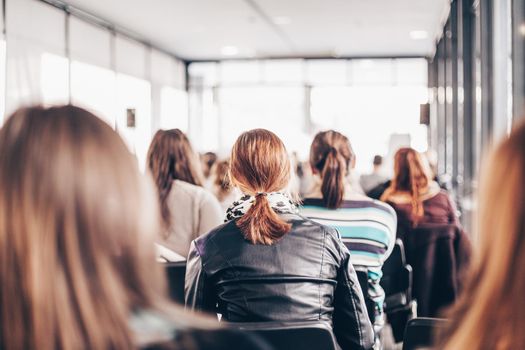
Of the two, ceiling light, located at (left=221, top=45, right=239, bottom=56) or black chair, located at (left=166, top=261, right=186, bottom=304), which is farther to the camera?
ceiling light, located at (left=221, top=45, right=239, bottom=56)

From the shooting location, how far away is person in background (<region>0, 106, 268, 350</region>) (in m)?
0.98

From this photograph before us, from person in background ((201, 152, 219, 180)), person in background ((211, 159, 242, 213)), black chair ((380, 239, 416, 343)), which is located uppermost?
person in background ((201, 152, 219, 180))

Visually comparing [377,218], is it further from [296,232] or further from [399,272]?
[296,232]

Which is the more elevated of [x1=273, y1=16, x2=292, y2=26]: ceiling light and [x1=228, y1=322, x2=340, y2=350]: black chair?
[x1=273, y1=16, x2=292, y2=26]: ceiling light

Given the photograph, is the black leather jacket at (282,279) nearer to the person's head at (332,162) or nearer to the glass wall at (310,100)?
the person's head at (332,162)

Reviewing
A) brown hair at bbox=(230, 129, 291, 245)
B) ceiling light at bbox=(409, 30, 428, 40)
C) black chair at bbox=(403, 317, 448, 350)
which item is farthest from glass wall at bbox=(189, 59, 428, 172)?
black chair at bbox=(403, 317, 448, 350)

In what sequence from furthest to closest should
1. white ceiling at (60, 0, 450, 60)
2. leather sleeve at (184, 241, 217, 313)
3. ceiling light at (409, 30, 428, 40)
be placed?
ceiling light at (409, 30, 428, 40)
white ceiling at (60, 0, 450, 60)
leather sleeve at (184, 241, 217, 313)

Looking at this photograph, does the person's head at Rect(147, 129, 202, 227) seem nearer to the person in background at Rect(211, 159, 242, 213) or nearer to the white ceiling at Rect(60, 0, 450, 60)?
the person in background at Rect(211, 159, 242, 213)

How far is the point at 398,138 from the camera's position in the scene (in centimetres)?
1295

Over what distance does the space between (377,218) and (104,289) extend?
259cm

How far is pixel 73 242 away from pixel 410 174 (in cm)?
407

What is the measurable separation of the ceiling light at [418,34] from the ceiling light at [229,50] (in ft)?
13.0

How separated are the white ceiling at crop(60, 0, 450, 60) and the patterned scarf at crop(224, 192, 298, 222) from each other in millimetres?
8664

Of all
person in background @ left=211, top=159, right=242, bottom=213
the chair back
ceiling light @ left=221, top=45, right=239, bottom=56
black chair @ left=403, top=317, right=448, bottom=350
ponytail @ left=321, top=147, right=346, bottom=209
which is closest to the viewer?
black chair @ left=403, top=317, right=448, bottom=350
